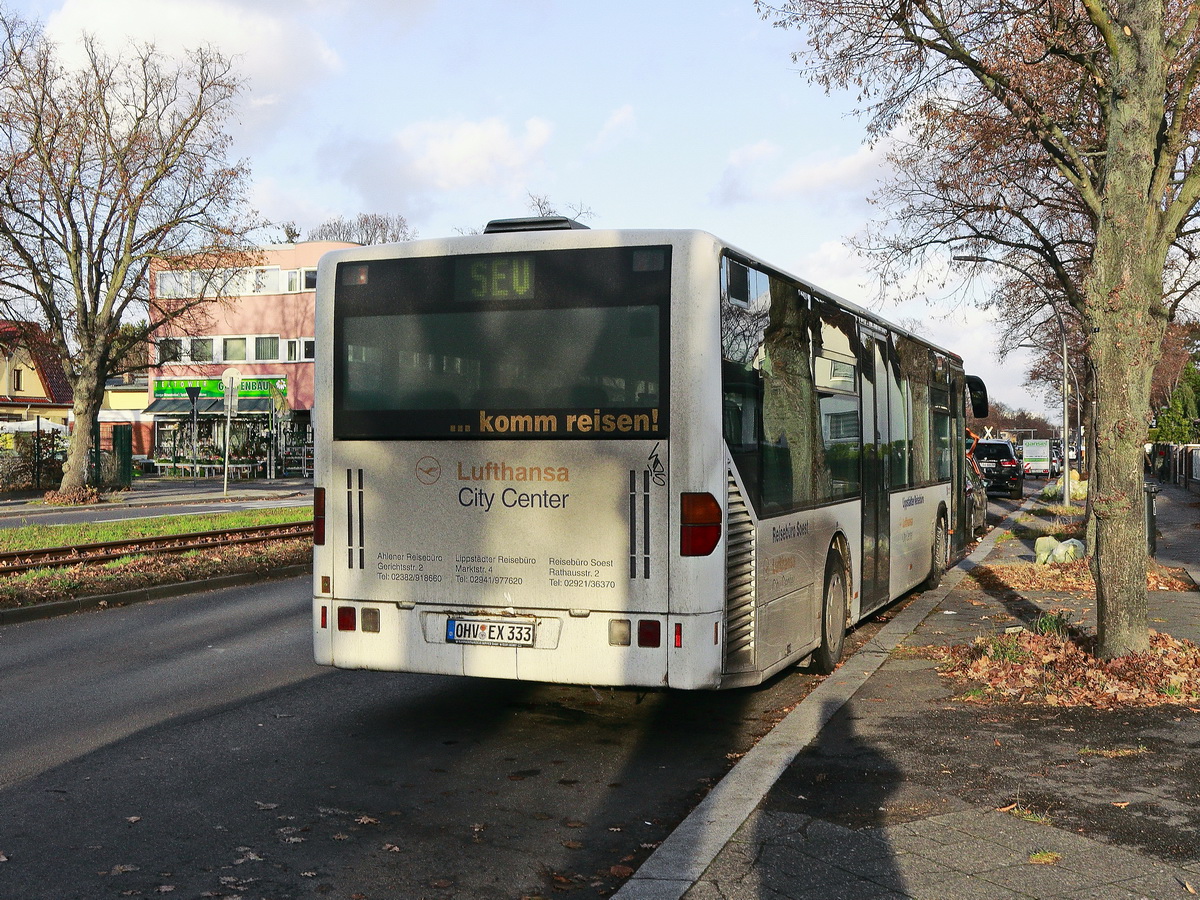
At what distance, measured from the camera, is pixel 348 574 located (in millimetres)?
7609

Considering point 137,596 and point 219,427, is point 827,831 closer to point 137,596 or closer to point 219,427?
point 137,596

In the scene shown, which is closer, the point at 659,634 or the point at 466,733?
the point at 659,634

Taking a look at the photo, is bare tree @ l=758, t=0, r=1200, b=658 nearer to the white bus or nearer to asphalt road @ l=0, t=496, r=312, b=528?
the white bus

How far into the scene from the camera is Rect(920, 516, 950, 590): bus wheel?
1495 cm

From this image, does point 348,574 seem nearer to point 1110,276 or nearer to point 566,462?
point 566,462

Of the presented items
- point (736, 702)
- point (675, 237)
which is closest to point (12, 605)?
point (736, 702)

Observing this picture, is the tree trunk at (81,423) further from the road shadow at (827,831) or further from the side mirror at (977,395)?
the road shadow at (827,831)

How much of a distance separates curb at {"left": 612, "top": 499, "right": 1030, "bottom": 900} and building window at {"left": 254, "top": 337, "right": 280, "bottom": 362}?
57092 millimetres

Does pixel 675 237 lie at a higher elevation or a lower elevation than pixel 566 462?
higher

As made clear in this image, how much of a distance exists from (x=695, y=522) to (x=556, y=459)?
2.90 ft

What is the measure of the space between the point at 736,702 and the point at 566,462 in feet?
8.80

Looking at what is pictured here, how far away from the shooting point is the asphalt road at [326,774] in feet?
16.4

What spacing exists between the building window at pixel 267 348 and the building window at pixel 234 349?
2.42 feet

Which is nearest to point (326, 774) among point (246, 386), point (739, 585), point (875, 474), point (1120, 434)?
point (739, 585)
